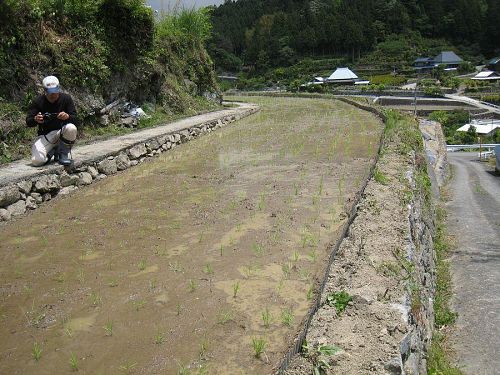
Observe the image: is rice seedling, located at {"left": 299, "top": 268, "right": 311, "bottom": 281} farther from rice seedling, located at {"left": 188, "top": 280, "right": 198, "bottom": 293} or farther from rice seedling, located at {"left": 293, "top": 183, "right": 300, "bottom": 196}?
rice seedling, located at {"left": 293, "top": 183, "right": 300, "bottom": 196}

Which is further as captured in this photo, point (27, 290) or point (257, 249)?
point (257, 249)

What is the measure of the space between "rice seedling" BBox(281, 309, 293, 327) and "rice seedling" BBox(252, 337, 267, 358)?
0.82 feet

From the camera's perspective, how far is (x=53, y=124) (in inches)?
261

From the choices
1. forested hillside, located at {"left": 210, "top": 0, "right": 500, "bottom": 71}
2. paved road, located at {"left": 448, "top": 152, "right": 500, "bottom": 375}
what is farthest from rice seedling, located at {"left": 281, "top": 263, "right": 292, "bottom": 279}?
forested hillside, located at {"left": 210, "top": 0, "right": 500, "bottom": 71}

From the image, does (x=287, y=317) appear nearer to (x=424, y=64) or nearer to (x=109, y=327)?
(x=109, y=327)

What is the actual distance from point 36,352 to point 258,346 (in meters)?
1.33

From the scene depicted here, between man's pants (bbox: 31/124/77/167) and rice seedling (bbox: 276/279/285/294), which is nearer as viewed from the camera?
rice seedling (bbox: 276/279/285/294)

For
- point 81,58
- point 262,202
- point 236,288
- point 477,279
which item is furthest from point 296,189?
point 81,58

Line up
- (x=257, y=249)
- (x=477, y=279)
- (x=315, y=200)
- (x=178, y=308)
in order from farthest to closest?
1. (x=477, y=279)
2. (x=315, y=200)
3. (x=257, y=249)
4. (x=178, y=308)

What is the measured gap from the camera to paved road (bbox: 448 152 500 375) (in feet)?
14.0

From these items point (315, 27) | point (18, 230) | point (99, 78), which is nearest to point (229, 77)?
point (315, 27)

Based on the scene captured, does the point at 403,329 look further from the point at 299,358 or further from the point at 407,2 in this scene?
the point at 407,2

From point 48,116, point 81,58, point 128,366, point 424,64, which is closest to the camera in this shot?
point 128,366

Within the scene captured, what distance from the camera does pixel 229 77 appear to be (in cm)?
7550
